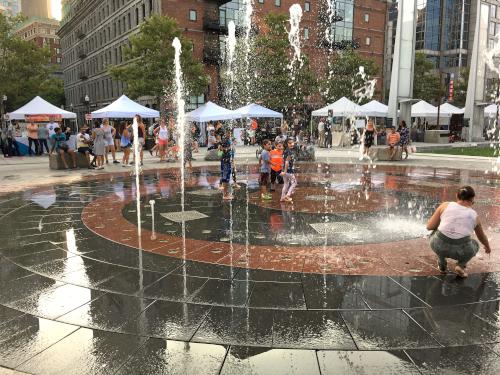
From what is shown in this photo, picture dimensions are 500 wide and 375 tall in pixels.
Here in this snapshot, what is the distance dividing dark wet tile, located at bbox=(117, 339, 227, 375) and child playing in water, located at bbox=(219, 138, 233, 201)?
6.69 metres

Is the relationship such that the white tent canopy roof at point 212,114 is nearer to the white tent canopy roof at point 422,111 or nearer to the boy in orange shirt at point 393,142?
the boy in orange shirt at point 393,142

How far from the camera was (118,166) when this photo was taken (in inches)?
680

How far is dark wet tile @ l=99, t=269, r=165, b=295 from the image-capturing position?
4.71 m

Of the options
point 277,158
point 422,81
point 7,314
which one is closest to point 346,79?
point 422,81

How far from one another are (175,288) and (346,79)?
42.2m

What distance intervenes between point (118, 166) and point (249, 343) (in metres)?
14.9

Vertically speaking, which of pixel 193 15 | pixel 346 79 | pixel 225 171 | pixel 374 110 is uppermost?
pixel 193 15

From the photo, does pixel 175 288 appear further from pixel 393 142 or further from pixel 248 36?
pixel 248 36

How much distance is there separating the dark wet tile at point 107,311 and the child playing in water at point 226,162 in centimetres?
577

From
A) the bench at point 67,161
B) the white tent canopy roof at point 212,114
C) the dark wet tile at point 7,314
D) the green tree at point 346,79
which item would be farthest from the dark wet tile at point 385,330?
the green tree at point 346,79

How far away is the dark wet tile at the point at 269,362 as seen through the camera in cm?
314

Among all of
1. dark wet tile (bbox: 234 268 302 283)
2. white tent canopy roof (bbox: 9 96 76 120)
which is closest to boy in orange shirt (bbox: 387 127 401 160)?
dark wet tile (bbox: 234 268 302 283)

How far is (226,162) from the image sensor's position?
422 inches

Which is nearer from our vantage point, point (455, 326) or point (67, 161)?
point (455, 326)
